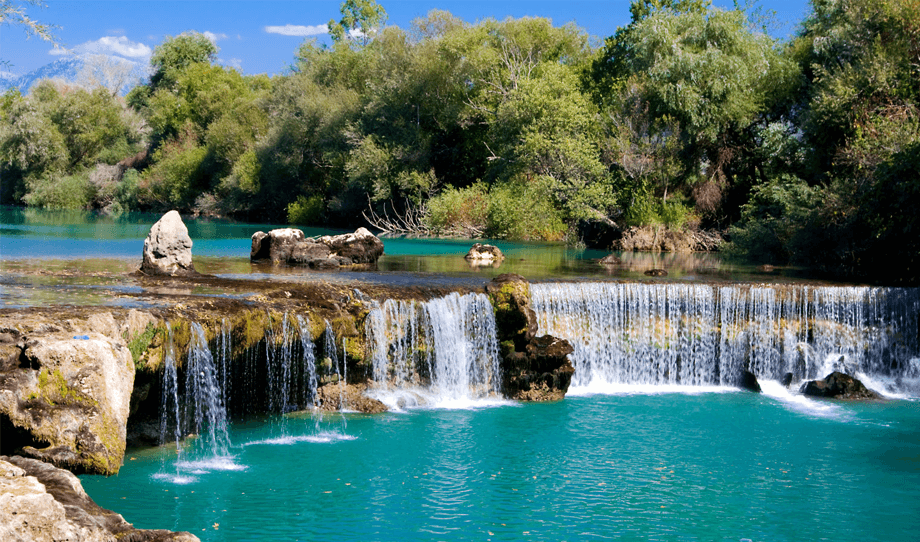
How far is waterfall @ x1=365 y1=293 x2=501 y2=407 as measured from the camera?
13.8 meters

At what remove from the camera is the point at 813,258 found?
894 inches

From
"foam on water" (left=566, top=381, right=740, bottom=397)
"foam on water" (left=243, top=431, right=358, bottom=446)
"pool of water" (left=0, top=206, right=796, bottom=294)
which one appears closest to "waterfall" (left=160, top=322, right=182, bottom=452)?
"foam on water" (left=243, top=431, right=358, bottom=446)

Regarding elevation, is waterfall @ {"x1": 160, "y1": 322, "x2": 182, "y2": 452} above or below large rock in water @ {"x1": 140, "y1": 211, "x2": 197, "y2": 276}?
below

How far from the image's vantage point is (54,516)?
5387 millimetres

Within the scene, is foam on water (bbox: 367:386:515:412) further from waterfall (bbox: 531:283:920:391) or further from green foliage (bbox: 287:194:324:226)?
green foliage (bbox: 287:194:324:226)

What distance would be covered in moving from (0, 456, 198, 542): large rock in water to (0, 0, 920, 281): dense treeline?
17.4 m

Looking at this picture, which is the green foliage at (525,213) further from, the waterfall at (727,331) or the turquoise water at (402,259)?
the waterfall at (727,331)

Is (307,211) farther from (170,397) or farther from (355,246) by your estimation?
(170,397)

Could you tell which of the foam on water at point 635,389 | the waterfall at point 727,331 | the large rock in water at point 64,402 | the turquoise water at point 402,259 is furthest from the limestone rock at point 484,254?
the large rock in water at point 64,402

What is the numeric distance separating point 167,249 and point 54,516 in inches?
443

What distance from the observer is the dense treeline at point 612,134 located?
23156 millimetres

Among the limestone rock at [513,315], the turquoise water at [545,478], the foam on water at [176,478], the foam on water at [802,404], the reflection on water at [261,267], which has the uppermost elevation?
the reflection on water at [261,267]

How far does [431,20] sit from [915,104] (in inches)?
1090

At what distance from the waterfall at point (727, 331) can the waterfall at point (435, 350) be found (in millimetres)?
1637
